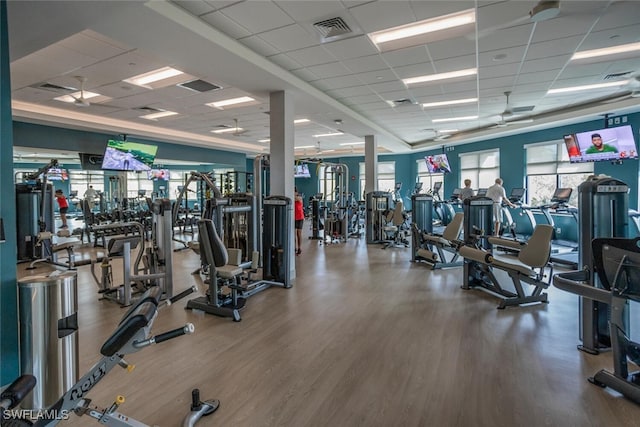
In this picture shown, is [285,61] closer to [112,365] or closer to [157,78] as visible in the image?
[157,78]

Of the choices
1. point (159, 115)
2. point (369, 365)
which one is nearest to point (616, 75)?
point (369, 365)

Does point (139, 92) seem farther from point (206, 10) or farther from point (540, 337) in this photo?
point (540, 337)

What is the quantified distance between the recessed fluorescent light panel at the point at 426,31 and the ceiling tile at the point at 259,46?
4.09ft

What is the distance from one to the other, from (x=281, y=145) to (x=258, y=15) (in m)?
2.19

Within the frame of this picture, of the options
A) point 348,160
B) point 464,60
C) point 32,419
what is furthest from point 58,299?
point 348,160

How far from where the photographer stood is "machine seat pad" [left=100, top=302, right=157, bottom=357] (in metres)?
1.59

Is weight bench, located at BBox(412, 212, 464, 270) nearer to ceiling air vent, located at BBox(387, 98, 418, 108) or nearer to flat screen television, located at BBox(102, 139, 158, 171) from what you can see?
ceiling air vent, located at BBox(387, 98, 418, 108)

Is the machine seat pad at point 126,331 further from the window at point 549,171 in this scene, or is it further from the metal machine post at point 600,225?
the window at point 549,171

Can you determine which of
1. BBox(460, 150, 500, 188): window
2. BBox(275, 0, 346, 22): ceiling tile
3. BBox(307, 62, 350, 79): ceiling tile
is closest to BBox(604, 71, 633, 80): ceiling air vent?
BBox(307, 62, 350, 79): ceiling tile

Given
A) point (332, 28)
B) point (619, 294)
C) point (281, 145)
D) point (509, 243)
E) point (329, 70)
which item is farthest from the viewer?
point (281, 145)

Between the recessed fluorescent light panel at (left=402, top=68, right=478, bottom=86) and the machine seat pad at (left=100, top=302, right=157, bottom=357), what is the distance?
528 cm

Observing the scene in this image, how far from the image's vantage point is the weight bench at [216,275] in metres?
3.68

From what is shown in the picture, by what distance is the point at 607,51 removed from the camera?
4559 mm

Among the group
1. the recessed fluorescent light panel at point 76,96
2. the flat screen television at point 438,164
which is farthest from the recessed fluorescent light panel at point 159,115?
the flat screen television at point 438,164
